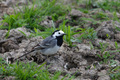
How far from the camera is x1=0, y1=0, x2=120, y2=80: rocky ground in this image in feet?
14.6

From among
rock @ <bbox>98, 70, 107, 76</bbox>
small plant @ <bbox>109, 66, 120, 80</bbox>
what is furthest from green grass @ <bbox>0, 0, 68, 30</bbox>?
small plant @ <bbox>109, 66, 120, 80</bbox>

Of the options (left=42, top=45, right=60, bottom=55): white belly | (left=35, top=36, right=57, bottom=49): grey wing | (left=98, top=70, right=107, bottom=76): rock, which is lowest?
(left=98, top=70, right=107, bottom=76): rock

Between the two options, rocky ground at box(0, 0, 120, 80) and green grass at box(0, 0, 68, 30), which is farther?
green grass at box(0, 0, 68, 30)

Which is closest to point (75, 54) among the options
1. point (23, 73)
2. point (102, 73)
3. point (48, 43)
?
point (48, 43)

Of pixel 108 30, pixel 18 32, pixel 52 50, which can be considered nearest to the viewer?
pixel 52 50

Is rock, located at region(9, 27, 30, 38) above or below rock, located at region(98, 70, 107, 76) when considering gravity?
above

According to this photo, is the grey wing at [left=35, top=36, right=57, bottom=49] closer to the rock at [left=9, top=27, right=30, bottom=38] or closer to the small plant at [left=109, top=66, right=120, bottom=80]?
the rock at [left=9, top=27, right=30, bottom=38]

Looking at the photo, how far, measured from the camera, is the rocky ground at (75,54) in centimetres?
445

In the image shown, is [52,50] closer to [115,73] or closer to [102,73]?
[102,73]

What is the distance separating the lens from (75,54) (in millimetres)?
5062

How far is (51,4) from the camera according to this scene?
687 cm

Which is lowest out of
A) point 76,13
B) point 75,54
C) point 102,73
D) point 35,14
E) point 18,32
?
point 102,73

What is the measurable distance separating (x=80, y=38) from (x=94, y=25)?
3.13 feet

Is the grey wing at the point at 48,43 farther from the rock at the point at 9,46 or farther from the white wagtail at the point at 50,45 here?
the rock at the point at 9,46
